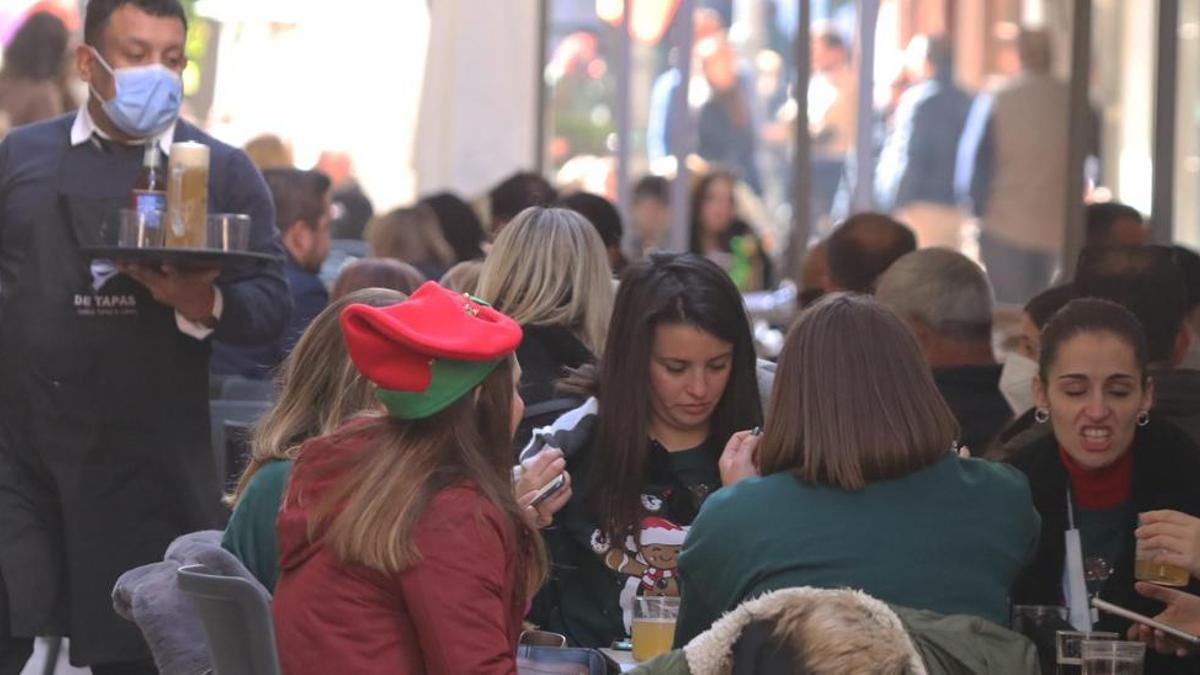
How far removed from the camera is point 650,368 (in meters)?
5.26

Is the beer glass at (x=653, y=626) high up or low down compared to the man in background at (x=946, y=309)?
down

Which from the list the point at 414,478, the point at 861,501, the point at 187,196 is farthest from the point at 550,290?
the point at 414,478

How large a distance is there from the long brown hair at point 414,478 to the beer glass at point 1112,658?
962mm

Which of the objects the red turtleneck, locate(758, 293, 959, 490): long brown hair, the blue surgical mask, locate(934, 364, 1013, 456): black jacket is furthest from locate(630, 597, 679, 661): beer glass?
locate(934, 364, 1013, 456): black jacket

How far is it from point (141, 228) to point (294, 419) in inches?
45.7

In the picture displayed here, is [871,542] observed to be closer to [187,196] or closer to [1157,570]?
[1157,570]

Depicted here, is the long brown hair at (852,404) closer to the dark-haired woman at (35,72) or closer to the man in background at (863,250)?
the man in background at (863,250)

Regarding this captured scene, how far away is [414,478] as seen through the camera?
3.87m

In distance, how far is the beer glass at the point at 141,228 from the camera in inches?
218

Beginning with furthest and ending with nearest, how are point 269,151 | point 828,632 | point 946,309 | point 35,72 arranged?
point 269,151
point 35,72
point 946,309
point 828,632

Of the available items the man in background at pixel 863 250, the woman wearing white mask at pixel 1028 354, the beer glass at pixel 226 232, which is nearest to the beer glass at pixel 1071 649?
the beer glass at pixel 226 232

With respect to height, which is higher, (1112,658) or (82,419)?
(82,419)

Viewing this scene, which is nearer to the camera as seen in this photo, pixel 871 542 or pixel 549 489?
pixel 871 542

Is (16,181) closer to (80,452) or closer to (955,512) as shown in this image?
(80,452)
